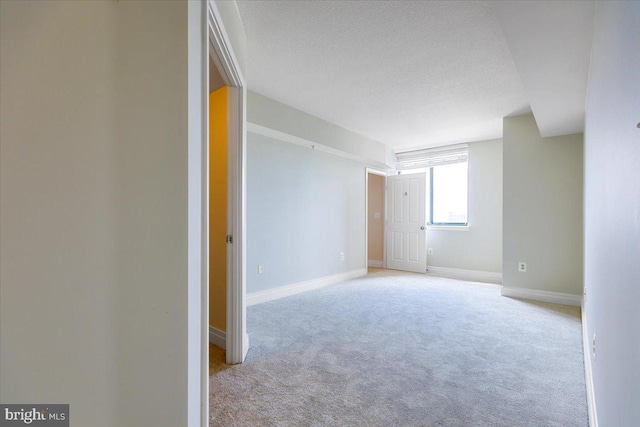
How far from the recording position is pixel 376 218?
6730 mm

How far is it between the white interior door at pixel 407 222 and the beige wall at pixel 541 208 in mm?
1791

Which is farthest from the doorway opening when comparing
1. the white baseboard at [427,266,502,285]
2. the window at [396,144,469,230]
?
the white baseboard at [427,266,502,285]

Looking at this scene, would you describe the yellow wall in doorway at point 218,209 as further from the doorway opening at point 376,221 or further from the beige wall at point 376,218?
the beige wall at point 376,218

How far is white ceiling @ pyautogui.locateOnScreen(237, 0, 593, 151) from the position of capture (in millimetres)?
1928

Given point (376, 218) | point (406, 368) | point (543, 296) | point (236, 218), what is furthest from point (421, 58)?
point (376, 218)

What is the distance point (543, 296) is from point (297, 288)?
3.27 meters

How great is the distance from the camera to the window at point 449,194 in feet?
18.3

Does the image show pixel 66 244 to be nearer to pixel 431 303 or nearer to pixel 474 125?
pixel 431 303

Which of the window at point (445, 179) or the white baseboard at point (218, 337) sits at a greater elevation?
the window at point (445, 179)

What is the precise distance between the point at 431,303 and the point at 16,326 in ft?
12.2

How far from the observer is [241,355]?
84.8 inches

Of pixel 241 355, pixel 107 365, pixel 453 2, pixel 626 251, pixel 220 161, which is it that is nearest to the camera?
pixel 626 251

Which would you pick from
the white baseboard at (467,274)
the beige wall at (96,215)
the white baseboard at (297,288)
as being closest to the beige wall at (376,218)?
the white baseboard at (467,274)

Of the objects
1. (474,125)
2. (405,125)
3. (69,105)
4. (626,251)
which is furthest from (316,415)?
(474,125)
